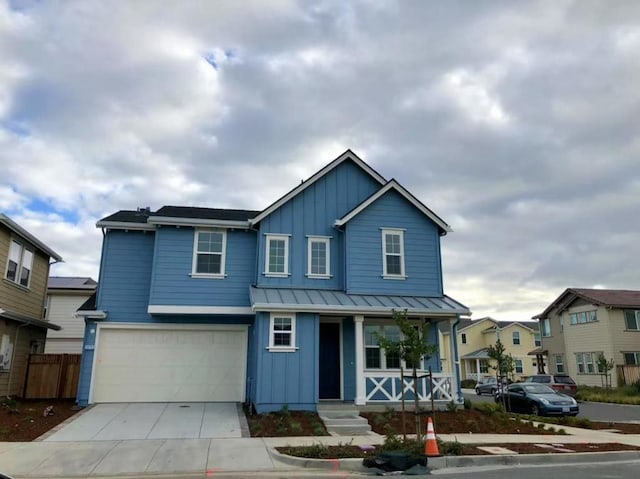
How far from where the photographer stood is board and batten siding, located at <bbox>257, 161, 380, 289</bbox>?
1744 centimetres

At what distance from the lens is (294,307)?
15242 millimetres

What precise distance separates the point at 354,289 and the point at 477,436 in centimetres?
619

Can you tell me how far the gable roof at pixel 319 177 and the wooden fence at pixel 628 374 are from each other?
23728mm

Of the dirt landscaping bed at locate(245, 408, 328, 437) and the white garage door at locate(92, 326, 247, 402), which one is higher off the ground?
the white garage door at locate(92, 326, 247, 402)

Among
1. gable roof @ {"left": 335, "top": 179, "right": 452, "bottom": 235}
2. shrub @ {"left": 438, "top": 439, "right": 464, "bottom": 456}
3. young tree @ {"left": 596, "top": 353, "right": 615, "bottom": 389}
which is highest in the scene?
gable roof @ {"left": 335, "top": 179, "right": 452, "bottom": 235}

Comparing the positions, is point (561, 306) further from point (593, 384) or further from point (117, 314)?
point (117, 314)

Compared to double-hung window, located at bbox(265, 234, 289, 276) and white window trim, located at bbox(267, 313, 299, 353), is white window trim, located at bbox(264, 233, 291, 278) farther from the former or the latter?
white window trim, located at bbox(267, 313, 299, 353)

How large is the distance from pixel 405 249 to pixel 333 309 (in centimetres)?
404

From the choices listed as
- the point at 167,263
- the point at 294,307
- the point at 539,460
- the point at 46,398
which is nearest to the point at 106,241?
the point at 167,263

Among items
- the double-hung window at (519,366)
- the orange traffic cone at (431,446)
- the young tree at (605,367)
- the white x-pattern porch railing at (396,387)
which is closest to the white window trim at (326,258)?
the white x-pattern porch railing at (396,387)

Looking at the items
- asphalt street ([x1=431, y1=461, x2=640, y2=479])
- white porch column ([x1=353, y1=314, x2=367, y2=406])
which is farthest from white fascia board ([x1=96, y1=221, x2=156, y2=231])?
asphalt street ([x1=431, y1=461, x2=640, y2=479])

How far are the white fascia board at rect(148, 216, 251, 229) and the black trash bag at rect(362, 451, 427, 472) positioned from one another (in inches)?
389

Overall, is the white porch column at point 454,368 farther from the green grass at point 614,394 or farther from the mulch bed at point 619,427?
the green grass at point 614,394

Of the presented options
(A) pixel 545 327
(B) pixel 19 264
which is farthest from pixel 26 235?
(A) pixel 545 327
